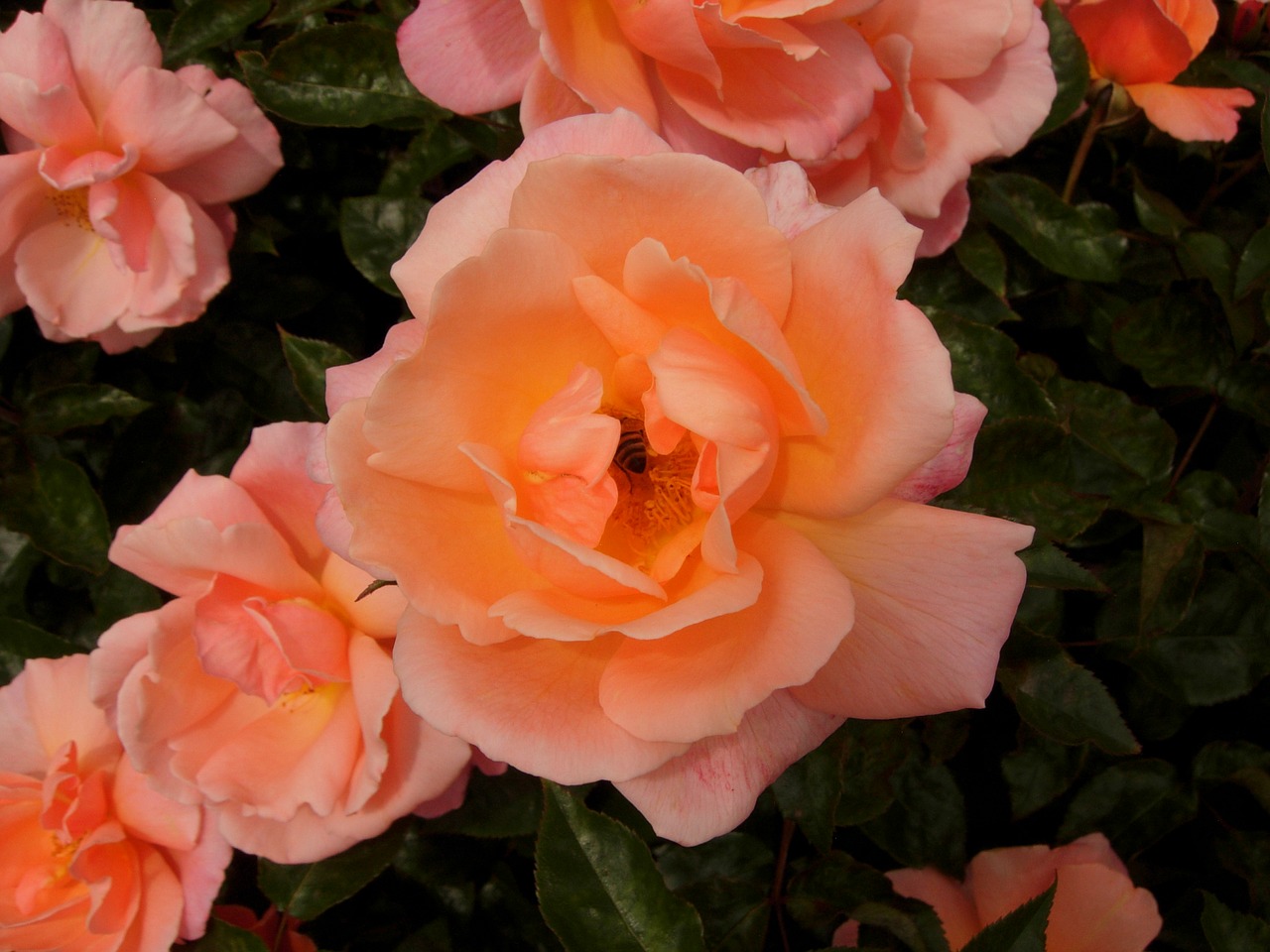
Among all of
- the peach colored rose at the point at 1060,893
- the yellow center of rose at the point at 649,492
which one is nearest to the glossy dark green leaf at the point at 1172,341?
the peach colored rose at the point at 1060,893

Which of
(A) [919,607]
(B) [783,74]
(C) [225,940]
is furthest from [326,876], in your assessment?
(B) [783,74]

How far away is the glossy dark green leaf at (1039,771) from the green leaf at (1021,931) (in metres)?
0.50

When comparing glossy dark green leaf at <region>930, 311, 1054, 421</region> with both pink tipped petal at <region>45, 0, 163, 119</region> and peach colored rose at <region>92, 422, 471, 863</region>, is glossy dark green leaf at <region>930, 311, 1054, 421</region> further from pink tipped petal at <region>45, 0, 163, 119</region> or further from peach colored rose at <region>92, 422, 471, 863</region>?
pink tipped petal at <region>45, 0, 163, 119</region>

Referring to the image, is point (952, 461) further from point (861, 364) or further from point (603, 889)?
point (603, 889)

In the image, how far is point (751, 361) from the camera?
757 millimetres

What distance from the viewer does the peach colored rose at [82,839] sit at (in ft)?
3.82

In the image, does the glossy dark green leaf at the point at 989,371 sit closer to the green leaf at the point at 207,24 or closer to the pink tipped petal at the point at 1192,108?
the pink tipped petal at the point at 1192,108

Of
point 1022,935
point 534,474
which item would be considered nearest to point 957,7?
point 534,474

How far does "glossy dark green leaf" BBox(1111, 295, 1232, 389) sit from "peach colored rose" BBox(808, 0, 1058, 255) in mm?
373

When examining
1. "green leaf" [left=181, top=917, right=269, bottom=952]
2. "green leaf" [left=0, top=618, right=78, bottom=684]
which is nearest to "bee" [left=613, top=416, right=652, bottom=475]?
"green leaf" [left=181, top=917, right=269, bottom=952]

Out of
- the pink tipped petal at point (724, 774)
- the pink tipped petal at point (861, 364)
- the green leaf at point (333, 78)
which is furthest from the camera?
the green leaf at point (333, 78)

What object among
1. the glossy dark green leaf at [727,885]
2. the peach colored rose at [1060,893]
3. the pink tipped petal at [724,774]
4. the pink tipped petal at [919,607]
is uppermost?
the pink tipped petal at [919,607]

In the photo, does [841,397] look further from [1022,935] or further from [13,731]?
[13,731]

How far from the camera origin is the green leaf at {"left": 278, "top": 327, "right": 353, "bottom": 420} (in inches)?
45.4
